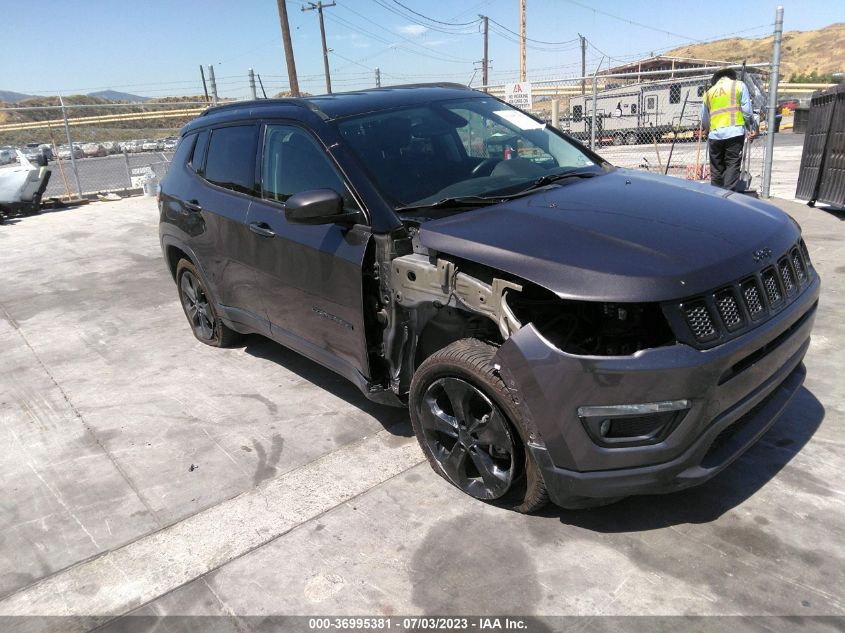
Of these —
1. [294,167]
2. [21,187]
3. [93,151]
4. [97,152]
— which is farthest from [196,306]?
[97,152]

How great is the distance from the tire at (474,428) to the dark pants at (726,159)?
23.3 feet

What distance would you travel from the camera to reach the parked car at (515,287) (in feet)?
7.80

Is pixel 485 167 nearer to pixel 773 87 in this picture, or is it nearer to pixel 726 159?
pixel 726 159

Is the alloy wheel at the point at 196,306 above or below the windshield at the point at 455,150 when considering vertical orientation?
below

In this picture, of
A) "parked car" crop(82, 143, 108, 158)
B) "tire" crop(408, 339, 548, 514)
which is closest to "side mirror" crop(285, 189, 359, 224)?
"tire" crop(408, 339, 548, 514)

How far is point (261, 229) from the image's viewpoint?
3.95 meters

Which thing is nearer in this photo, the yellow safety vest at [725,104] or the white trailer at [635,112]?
the yellow safety vest at [725,104]

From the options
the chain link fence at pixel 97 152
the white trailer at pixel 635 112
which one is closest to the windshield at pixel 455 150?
the chain link fence at pixel 97 152

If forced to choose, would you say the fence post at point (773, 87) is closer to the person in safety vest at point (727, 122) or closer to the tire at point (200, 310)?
the person in safety vest at point (727, 122)

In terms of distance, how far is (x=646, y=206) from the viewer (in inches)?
117

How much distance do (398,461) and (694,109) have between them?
25.2m

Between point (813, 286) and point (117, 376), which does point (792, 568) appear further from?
point (117, 376)

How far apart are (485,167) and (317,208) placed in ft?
3.46

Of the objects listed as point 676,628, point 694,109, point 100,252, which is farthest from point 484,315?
point 694,109
